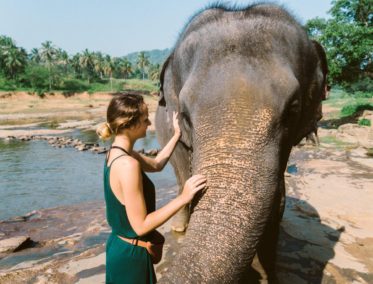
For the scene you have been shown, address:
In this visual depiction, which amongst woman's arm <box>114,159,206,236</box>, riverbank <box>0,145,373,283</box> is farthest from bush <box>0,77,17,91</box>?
woman's arm <box>114,159,206,236</box>

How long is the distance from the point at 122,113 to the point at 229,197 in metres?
0.79

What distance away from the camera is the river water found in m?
8.61

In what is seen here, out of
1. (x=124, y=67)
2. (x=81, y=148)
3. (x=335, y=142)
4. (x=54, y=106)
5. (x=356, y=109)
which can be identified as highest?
(x=124, y=67)

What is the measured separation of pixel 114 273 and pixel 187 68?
1.70 meters

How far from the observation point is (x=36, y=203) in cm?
862

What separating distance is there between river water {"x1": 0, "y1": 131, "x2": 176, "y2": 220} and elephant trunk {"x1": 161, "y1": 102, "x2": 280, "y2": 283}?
16.5 ft

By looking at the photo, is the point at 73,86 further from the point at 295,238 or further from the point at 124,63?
the point at 295,238

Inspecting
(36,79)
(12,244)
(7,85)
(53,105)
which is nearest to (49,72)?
(36,79)

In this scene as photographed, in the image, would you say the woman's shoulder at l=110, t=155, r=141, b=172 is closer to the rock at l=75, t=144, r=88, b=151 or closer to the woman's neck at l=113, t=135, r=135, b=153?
the woman's neck at l=113, t=135, r=135, b=153

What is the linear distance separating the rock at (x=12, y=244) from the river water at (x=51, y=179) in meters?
2.27

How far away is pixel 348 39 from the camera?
60.7ft

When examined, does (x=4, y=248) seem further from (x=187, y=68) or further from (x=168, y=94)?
(x=187, y=68)

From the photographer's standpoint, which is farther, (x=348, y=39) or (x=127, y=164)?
(x=348, y=39)

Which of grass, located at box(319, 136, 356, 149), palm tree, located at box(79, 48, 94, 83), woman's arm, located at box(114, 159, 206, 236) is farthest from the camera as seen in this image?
palm tree, located at box(79, 48, 94, 83)
